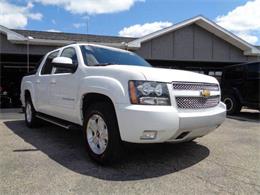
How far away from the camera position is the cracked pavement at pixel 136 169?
3139 millimetres

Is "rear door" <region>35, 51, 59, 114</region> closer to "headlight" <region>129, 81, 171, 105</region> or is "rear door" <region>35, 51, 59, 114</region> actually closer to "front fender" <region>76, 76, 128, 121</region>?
"front fender" <region>76, 76, 128, 121</region>

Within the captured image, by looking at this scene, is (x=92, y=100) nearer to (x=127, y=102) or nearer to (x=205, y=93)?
(x=127, y=102)

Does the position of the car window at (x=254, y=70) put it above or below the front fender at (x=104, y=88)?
above

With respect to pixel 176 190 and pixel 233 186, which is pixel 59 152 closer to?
pixel 176 190

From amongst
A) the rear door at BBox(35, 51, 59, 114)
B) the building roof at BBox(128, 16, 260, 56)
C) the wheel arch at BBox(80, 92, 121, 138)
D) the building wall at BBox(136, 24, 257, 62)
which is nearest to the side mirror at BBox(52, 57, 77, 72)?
the wheel arch at BBox(80, 92, 121, 138)

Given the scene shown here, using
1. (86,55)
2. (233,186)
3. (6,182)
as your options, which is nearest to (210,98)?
(233,186)

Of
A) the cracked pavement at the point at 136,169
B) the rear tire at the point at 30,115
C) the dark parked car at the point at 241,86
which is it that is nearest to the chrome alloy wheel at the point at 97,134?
the cracked pavement at the point at 136,169

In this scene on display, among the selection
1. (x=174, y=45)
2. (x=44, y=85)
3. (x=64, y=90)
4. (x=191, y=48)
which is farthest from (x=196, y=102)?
(x=191, y=48)

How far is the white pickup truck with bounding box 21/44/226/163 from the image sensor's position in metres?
3.41

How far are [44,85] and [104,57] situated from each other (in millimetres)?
1786

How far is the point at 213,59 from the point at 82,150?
1317 centimetres

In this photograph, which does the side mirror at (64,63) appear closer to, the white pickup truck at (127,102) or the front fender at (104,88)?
the white pickup truck at (127,102)

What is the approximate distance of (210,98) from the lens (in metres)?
4.18

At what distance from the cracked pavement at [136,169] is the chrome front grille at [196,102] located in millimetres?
718
